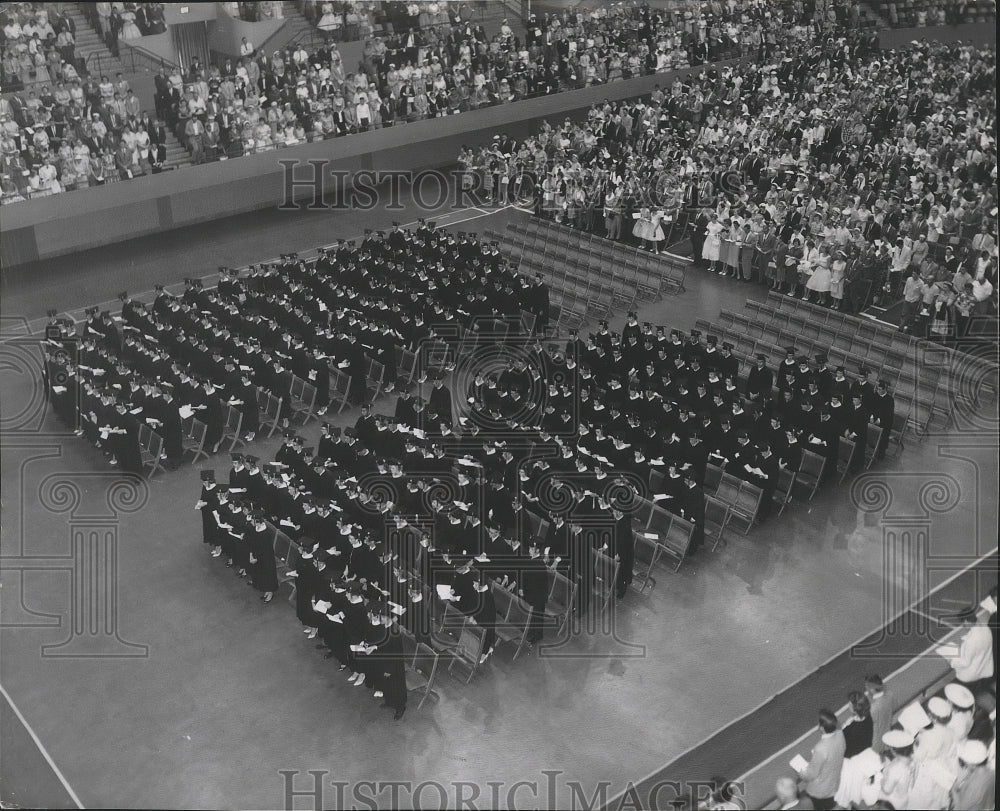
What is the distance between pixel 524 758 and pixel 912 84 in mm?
27016

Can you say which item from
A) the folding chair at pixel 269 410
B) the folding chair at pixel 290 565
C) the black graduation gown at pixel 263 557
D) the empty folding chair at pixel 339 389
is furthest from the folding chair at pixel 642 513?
the folding chair at pixel 269 410

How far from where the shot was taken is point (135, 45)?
28.5 meters

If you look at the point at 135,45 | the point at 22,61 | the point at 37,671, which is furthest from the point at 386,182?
the point at 37,671

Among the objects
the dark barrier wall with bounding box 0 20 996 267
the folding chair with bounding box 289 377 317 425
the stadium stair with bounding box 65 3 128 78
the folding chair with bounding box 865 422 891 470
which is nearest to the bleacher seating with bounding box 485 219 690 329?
the dark barrier wall with bounding box 0 20 996 267

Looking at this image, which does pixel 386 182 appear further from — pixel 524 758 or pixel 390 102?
pixel 524 758

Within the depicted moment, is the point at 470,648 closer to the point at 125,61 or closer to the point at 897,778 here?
the point at 897,778

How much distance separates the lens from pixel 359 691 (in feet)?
43.0

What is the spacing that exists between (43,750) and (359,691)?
3.60 metres

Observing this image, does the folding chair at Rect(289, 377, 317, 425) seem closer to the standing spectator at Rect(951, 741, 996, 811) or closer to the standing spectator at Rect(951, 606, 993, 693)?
the standing spectator at Rect(951, 606, 993, 693)

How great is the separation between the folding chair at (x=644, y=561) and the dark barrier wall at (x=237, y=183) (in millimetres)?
16315

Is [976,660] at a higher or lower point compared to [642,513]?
higher

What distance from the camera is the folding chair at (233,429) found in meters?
18.2

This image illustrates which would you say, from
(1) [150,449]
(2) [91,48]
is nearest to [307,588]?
(1) [150,449]

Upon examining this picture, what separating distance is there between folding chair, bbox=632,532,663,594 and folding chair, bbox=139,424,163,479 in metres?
7.74
